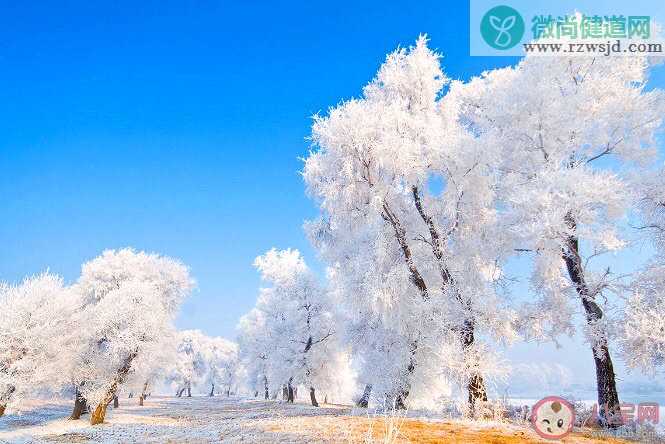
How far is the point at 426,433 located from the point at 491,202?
8520mm

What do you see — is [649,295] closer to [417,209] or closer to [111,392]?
[417,209]

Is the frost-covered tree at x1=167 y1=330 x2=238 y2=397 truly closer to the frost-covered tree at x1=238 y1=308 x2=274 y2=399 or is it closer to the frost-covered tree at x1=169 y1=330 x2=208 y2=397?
the frost-covered tree at x1=169 y1=330 x2=208 y2=397

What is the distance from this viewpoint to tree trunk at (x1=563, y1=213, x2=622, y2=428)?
12008 mm

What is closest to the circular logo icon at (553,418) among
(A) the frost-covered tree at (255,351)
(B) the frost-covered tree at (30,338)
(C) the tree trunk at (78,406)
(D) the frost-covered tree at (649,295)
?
(D) the frost-covered tree at (649,295)

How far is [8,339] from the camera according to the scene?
24031 millimetres

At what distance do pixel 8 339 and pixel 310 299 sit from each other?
21662 mm

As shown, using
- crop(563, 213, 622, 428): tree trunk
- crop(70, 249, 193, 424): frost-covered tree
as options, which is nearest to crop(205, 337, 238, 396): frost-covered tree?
crop(70, 249, 193, 424): frost-covered tree

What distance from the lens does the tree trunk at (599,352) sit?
12.0 meters

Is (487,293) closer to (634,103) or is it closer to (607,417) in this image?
(607,417)

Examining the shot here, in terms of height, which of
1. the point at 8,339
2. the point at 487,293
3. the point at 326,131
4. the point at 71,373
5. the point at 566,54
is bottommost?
the point at 71,373

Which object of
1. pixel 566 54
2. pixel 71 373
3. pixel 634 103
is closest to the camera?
pixel 634 103

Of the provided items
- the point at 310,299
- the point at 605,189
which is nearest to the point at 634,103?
the point at 605,189

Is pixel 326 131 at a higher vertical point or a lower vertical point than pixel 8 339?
higher

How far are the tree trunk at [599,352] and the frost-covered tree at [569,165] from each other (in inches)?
1.1
